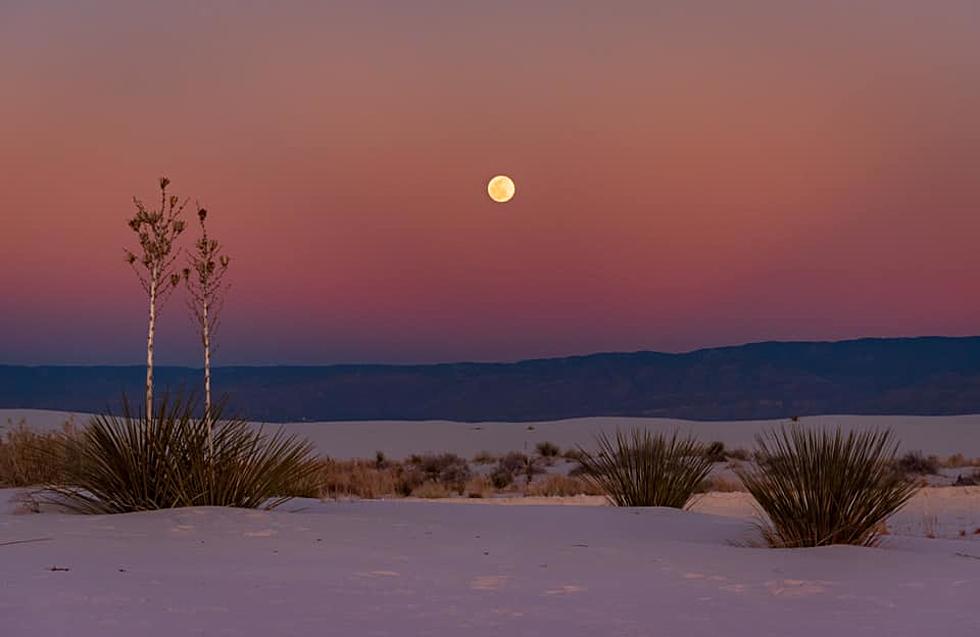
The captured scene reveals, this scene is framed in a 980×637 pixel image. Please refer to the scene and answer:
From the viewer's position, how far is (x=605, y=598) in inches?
283

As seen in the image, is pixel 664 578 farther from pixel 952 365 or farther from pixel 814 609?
pixel 952 365

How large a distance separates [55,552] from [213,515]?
2.08m

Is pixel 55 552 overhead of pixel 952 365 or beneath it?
Result: beneath

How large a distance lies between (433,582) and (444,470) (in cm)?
2255

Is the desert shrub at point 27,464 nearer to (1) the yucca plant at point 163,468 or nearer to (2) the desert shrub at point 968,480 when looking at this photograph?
(1) the yucca plant at point 163,468

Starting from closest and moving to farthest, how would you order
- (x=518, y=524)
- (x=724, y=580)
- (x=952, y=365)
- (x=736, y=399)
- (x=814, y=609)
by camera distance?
1. (x=814, y=609)
2. (x=724, y=580)
3. (x=518, y=524)
4. (x=736, y=399)
5. (x=952, y=365)

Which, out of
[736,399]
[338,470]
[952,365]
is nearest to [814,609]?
[338,470]

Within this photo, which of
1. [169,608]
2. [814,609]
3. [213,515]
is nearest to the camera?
[169,608]

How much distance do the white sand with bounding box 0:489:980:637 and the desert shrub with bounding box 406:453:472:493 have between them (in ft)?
44.9

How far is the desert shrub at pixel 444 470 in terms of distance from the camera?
1032 inches

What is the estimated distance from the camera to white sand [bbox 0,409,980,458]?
4606cm

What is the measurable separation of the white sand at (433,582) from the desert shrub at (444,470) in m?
13.7

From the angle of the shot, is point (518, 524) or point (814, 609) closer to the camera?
point (814, 609)

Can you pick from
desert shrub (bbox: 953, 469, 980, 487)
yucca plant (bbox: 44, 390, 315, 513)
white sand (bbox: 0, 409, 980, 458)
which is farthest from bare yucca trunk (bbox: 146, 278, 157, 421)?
white sand (bbox: 0, 409, 980, 458)
